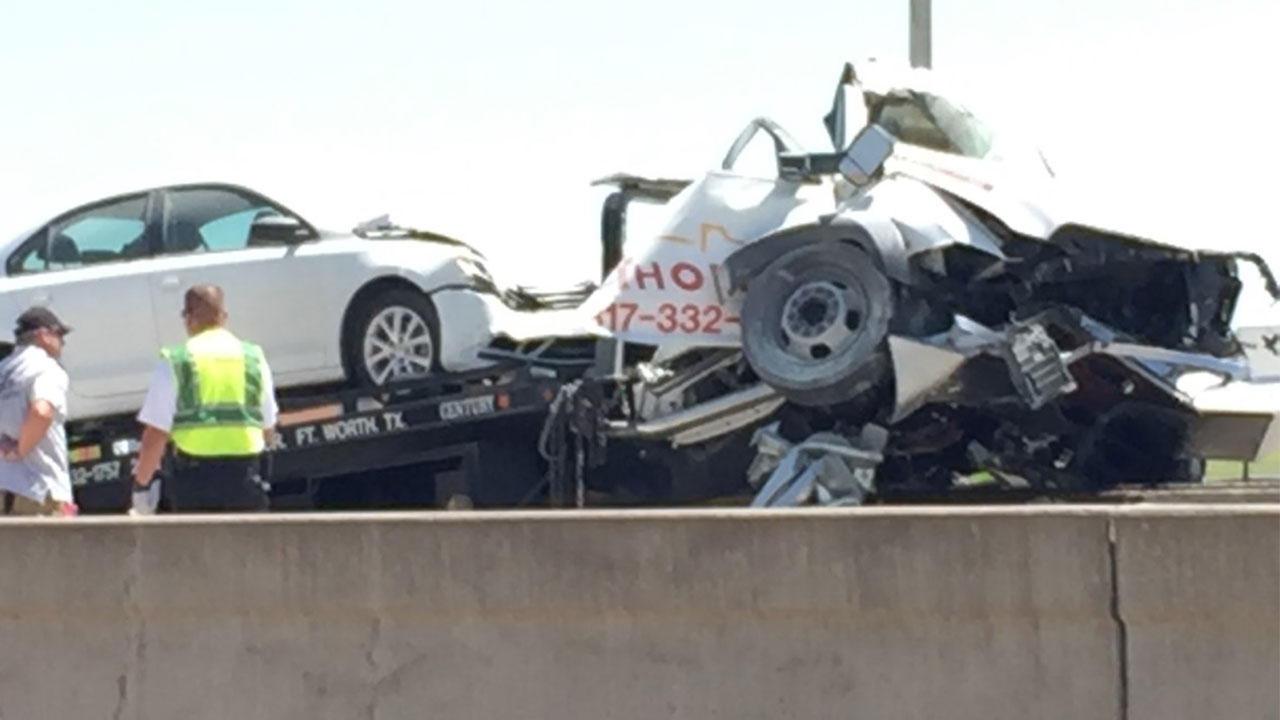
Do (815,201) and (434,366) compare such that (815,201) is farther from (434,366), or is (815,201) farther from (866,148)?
(434,366)

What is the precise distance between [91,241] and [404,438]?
1.94 metres

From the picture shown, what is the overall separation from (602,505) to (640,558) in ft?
23.0

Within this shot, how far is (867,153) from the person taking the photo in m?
11.1

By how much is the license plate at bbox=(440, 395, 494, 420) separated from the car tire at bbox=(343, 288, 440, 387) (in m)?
0.20

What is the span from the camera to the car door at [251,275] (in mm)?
12250

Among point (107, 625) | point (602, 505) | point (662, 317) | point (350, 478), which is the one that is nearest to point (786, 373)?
point (662, 317)

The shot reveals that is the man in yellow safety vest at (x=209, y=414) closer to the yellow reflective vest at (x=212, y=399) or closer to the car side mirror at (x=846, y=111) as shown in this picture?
the yellow reflective vest at (x=212, y=399)

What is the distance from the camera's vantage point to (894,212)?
11.2m

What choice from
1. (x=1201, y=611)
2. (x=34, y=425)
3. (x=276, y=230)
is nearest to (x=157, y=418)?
(x=34, y=425)

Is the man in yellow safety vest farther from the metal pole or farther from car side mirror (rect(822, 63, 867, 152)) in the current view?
the metal pole

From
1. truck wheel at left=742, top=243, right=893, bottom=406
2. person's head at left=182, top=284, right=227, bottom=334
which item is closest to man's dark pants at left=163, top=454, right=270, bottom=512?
person's head at left=182, top=284, right=227, bottom=334

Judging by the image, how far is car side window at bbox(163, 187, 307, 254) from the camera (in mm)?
12430

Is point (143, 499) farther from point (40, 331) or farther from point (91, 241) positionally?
point (91, 241)

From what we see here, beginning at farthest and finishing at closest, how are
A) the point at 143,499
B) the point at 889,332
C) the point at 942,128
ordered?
the point at 942,128, the point at 889,332, the point at 143,499
